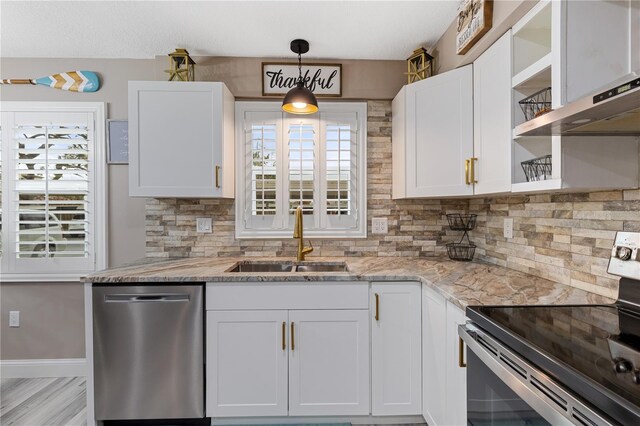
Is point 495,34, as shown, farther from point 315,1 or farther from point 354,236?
point 354,236

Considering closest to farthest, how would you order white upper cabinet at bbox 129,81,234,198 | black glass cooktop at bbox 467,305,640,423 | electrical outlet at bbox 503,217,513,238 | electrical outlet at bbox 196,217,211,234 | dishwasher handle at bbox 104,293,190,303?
black glass cooktop at bbox 467,305,640,423
dishwasher handle at bbox 104,293,190,303
electrical outlet at bbox 503,217,513,238
white upper cabinet at bbox 129,81,234,198
electrical outlet at bbox 196,217,211,234

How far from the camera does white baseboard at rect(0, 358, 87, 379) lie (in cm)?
242

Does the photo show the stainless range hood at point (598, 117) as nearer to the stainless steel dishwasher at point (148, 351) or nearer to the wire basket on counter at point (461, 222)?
the wire basket on counter at point (461, 222)

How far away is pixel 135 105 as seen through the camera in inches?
82.3

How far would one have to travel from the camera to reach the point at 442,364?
1.53m

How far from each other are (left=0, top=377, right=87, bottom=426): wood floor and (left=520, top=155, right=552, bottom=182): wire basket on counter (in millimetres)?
2798

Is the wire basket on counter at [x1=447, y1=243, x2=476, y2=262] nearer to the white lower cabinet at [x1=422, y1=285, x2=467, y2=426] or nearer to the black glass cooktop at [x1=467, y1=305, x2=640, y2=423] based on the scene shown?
the white lower cabinet at [x1=422, y1=285, x2=467, y2=426]

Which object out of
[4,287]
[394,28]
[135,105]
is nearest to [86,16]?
[135,105]

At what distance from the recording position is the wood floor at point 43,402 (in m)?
1.94

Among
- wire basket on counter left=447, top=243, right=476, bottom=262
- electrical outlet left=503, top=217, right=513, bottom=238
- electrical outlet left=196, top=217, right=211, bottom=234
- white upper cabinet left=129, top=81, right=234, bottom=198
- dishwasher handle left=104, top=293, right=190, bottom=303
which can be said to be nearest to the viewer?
dishwasher handle left=104, top=293, right=190, bottom=303

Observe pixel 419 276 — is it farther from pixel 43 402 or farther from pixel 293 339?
pixel 43 402

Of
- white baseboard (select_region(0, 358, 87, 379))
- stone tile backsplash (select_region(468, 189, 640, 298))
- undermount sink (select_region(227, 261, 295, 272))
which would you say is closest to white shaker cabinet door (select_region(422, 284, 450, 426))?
stone tile backsplash (select_region(468, 189, 640, 298))

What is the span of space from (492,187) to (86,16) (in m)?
2.56

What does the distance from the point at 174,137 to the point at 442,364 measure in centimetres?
206
